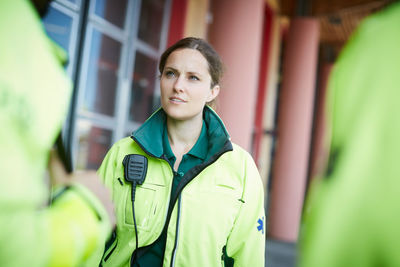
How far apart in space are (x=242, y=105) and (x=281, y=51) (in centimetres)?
585

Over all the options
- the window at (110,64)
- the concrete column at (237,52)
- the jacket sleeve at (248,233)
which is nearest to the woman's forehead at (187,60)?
the jacket sleeve at (248,233)

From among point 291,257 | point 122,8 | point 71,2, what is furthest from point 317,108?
point 71,2

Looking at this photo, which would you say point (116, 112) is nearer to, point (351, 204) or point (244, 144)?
point (244, 144)

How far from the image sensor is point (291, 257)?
5727mm

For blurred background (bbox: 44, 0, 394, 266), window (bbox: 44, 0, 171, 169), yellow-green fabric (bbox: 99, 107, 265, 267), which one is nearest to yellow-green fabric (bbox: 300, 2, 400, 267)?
yellow-green fabric (bbox: 99, 107, 265, 267)

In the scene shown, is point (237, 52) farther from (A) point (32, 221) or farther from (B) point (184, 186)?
(A) point (32, 221)

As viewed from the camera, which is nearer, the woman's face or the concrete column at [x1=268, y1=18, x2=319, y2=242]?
the woman's face

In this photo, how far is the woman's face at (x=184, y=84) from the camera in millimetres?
1559

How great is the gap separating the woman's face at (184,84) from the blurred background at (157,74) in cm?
92

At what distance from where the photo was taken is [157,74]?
17.0 ft

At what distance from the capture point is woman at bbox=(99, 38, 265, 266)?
4.55 ft

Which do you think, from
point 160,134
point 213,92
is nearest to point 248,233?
point 160,134

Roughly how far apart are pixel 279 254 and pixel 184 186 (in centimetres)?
489

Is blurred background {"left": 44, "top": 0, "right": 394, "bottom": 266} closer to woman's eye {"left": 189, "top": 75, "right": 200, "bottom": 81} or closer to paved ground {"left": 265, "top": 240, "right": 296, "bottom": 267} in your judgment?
paved ground {"left": 265, "top": 240, "right": 296, "bottom": 267}
